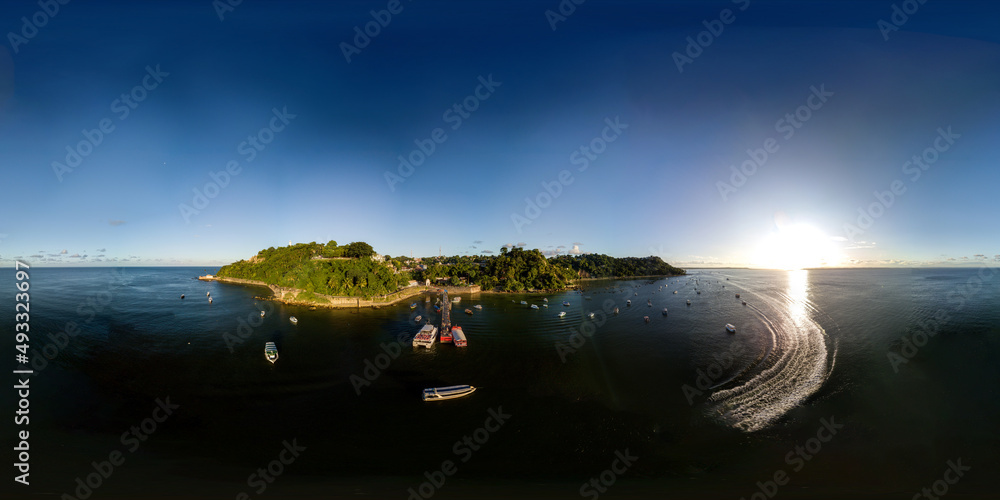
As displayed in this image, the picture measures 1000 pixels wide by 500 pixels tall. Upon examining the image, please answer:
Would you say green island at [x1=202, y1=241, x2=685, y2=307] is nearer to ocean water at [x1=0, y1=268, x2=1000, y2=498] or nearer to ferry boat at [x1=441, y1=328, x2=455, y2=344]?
ocean water at [x1=0, y1=268, x2=1000, y2=498]

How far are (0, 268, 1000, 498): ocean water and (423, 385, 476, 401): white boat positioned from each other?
0.45 metres

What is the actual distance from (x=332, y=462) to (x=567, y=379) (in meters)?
14.1

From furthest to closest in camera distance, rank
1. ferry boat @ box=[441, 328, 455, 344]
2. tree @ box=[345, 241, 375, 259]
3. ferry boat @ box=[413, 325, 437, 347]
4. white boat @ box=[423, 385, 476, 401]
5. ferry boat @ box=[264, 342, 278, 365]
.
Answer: tree @ box=[345, 241, 375, 259], ferry boat @ box=[441, 328, 455, 344], ferry boat @ box=[413, 325, 437, 347], ferry boat @ box=[264, 342, 278, 365], white boat @ box=[423, 385, 476, 401]

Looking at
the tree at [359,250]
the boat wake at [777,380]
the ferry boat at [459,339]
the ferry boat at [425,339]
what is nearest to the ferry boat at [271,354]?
the ferry boat at [425,339]

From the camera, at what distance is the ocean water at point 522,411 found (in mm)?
11938

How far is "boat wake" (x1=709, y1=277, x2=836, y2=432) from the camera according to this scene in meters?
16.4

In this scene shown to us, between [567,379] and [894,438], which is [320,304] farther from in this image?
[894,438]

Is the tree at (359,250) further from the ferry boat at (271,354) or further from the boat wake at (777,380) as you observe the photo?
the boat wake at (777,380)

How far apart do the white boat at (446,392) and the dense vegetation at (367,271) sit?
115 ft

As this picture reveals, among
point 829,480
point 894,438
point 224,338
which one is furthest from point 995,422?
point 224,338

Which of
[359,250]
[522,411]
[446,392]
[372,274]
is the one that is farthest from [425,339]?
[359,250]

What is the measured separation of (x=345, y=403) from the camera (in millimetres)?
17531

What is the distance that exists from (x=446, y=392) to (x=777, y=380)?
21564mm

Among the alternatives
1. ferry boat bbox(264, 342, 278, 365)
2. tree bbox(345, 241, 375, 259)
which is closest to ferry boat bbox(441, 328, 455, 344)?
ferry boat bbox(264, 342, 278, 365)
